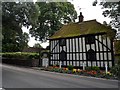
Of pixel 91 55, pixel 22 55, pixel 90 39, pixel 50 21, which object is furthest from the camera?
pixel 50 21

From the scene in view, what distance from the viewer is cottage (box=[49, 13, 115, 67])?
904 inches

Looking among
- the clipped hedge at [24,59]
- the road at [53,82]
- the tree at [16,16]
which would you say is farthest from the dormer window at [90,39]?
the road at [53,82]

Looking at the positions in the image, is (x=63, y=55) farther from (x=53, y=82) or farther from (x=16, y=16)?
(x=53, y=82)

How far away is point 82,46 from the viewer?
25.2 metres

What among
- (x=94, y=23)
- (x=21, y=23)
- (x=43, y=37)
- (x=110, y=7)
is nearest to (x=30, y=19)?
(x=21, y=23)

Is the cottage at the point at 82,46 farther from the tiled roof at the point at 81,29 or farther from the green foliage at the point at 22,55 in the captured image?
the green foliage at the point at 22,55

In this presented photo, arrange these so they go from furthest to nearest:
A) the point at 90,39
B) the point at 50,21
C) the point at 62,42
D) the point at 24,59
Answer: the point at 50,21, the point at 24,59, the point at 62,42, the point at 90,39

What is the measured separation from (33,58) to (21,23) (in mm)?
10625

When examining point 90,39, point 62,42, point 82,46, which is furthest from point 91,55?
point 62,42

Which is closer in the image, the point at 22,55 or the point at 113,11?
the point at 113,11

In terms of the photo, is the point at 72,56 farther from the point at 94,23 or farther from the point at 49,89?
the point at 49,89

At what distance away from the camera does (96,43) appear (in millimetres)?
23922

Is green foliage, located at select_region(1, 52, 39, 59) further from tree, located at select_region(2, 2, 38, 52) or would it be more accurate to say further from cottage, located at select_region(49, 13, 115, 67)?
tree, located at select_region(2, 2, 38, 52)

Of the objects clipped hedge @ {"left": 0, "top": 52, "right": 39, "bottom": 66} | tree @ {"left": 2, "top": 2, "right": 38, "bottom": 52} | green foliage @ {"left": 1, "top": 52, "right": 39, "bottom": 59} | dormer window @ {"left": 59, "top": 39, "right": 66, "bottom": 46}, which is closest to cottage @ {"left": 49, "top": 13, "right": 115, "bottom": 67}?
dormer window @ {"left": 59, "top": 39, "right": 66, "bottom": 46}
